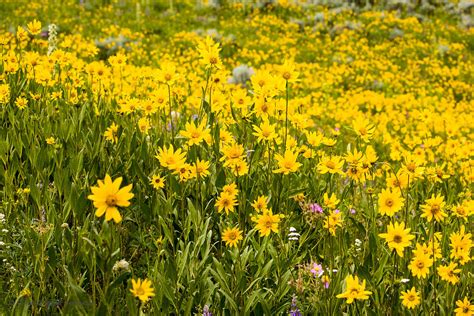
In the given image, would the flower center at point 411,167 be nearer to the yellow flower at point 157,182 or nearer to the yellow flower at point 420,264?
the yellow flower at point 420,264

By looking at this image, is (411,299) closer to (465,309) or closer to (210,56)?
(465,309)

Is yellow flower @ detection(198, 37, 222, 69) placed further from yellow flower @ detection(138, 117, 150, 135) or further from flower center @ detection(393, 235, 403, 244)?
flower center @ detection(393, 235, 403, 244)

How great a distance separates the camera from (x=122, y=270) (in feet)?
8.15

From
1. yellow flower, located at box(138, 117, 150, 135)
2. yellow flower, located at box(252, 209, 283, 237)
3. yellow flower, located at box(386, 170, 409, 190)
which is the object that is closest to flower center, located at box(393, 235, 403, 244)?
yellow flower, located at box(252, 209, 283, 237)

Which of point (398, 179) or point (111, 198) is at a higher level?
point (111, 198)

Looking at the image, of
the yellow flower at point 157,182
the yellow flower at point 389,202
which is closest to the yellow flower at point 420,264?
the yellow flower at point 389,202

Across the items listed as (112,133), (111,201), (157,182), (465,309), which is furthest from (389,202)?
(112,133)

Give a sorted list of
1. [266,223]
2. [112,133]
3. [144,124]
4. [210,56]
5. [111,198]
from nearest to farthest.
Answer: [111,198], [266,223], [210,56], [112,133], [144,124]

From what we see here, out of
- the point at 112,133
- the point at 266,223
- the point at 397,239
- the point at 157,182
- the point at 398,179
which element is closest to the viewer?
the point at 397,239

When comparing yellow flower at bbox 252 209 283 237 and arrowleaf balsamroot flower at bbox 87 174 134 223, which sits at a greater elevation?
arrowleaf balsamroot flower at bbox 87 174 134 223

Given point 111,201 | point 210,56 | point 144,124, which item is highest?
point 210,56

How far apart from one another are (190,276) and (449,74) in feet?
42.7

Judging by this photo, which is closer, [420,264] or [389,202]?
[420,264]

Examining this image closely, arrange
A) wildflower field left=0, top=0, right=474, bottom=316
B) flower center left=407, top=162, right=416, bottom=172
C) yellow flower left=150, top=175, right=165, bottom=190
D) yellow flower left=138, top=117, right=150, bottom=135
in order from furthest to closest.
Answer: yellow flower left=138, top=117, right=150, bottom=135 → flower center left=407, top=162, right=416, bottom=172 → yellow flower left=150, top=175, right=165, bottom=190 → wildflower field left=0, top=0, right=474, bottom=316
